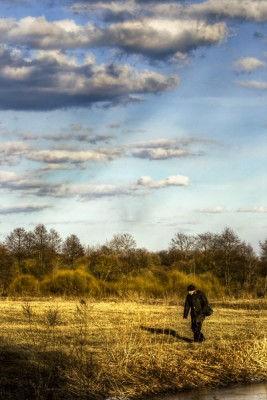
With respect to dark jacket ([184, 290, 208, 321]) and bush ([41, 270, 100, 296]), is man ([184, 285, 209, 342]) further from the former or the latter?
bush ([41, 270, 100, 296])

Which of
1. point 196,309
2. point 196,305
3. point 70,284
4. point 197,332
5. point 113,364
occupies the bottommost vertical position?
point 113,364

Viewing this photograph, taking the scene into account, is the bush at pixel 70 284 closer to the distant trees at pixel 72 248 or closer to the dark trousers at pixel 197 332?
the dark trousers at pixel 197 332

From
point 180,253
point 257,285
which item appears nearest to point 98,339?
point 257,285

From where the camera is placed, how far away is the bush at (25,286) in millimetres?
46656

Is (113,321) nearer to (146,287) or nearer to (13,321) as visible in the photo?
(13,321)

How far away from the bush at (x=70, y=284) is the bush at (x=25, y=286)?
57cm

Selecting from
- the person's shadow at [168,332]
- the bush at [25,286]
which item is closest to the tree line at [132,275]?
the bush at [25,286]

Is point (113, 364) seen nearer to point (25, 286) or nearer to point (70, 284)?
point (70, 284)

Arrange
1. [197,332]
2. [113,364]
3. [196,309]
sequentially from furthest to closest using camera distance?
1. [196,309]
2. [197,332]
3. [113,364]

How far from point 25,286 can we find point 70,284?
142 inches

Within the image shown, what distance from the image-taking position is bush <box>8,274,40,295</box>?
4666 centimetres

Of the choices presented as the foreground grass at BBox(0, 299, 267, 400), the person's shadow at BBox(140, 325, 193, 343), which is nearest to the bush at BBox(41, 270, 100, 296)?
the person's shadow at BBox(140, 325, 193, 343)

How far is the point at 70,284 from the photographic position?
46250mm

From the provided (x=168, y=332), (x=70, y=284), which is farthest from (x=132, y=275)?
(x=168, y=332)
